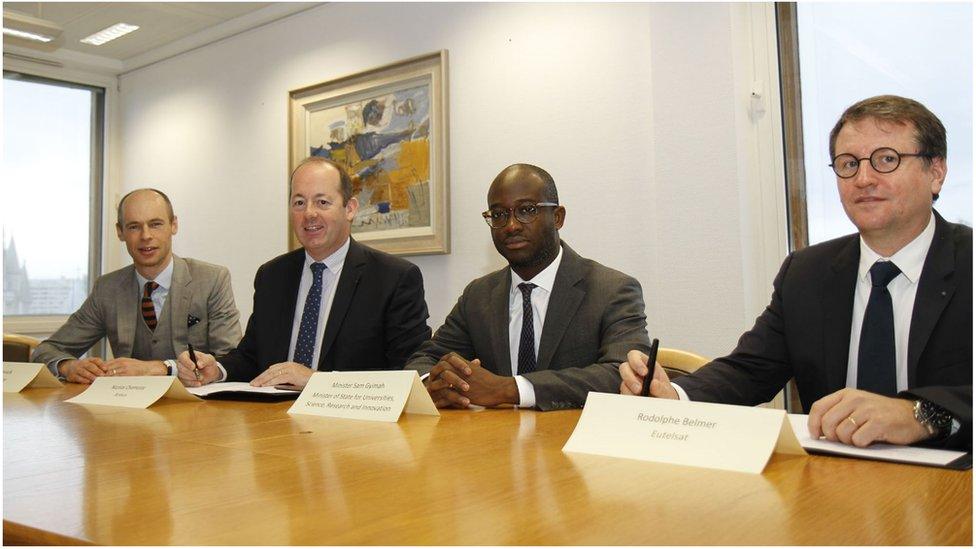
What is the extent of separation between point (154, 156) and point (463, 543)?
6.75 meters

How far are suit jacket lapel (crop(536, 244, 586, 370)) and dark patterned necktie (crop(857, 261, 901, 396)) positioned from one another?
86cm

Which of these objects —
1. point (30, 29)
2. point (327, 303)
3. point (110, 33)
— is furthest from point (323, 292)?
point (110, 33)

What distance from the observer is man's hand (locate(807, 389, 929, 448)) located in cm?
125

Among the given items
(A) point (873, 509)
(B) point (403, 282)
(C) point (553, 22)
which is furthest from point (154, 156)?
(A) point (873, 509)

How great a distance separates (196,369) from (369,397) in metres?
1.00

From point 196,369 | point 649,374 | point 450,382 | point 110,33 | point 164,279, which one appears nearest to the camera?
point 649,374

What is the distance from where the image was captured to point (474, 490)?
1018 mm

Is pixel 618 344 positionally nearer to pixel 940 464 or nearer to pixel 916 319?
pixel 916 319

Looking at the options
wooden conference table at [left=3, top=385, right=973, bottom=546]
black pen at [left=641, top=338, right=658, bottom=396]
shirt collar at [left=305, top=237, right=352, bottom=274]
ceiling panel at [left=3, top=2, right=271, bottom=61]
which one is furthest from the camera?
ceiling panel at [left=3, top=2, right=271, bottom=61]

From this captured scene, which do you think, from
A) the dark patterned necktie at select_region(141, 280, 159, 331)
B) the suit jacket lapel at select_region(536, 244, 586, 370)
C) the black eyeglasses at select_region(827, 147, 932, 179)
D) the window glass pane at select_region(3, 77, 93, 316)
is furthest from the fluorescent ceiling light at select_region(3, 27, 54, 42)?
the black eyeglasses at select_region(827, 147, 932, 179)

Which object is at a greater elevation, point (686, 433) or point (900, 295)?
point (900, 295)

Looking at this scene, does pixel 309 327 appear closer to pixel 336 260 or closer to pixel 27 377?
pixel 336 260

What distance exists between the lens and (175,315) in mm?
3363

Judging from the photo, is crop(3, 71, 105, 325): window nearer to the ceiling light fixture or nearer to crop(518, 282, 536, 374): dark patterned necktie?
the ceiling light fixture
